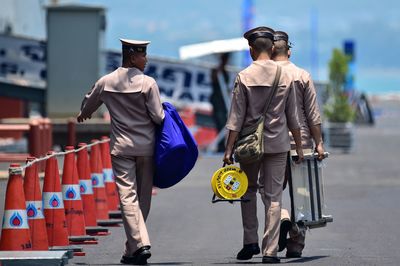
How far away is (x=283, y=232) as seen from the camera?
1226 cm

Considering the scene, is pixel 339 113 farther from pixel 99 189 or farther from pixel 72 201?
pixel 72 201

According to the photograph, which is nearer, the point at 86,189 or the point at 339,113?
the point at 86,189

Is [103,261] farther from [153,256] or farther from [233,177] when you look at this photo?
[233,177]

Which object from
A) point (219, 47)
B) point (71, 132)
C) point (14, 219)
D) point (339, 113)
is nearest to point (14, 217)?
point (14, 219)

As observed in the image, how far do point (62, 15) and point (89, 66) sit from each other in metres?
1.17

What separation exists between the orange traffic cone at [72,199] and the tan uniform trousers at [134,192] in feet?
6.00

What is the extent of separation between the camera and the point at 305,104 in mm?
12328

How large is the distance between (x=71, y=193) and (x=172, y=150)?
2.28 meters

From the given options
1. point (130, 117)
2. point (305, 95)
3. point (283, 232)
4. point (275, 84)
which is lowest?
point (283, 232)

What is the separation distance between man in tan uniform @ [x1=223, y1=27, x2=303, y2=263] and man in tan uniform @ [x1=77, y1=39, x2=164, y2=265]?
69cm

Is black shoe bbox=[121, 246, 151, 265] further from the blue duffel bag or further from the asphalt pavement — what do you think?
the blue duffel bag

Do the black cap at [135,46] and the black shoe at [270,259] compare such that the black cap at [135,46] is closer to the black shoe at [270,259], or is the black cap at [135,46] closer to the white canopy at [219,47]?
the black shoe at [270,259]

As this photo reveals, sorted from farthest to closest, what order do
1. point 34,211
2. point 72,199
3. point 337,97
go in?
point 337,97 < point 72,199 < point 34,211

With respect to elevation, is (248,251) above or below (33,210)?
below
